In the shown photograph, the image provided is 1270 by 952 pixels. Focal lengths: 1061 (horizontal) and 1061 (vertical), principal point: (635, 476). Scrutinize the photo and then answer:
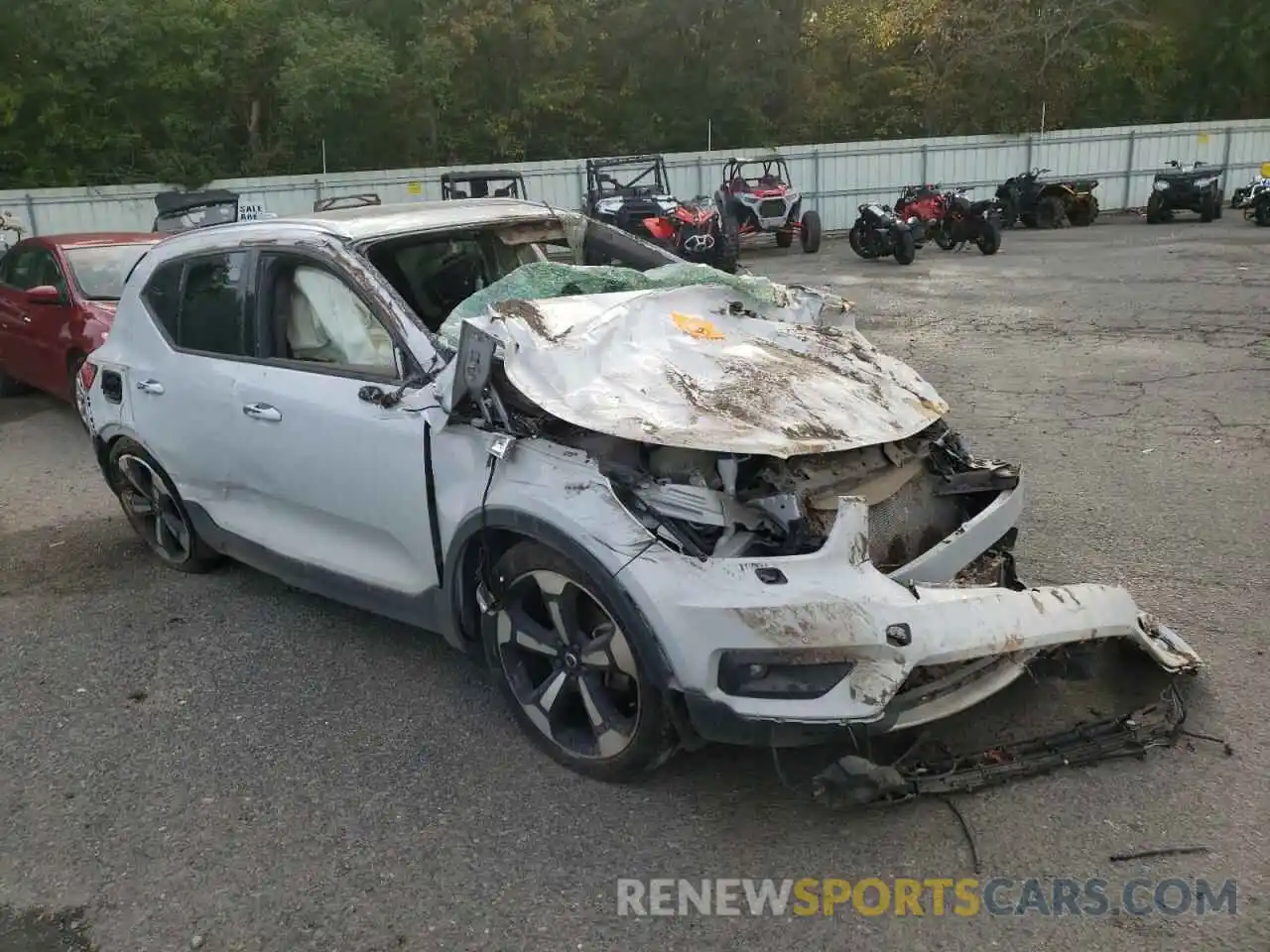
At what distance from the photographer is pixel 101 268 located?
8.34 metres

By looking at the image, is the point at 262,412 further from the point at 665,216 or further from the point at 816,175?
the point at 816,175

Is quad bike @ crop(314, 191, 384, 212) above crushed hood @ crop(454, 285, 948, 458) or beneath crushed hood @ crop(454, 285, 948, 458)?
above

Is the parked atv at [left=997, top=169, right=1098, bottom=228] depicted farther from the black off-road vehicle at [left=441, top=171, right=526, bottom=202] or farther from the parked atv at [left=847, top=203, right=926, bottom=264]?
the black off-road vehicle at [left=441, top=171, right=526, bottom=202]

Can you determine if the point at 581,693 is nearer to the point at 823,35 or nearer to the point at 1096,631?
the point at 1096,631

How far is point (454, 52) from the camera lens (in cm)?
2816

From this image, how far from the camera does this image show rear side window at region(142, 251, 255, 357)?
4438 mm

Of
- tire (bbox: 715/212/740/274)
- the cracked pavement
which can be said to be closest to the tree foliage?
tire (bbox: 715/212/740/274)

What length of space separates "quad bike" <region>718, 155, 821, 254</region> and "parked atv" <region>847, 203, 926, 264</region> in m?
1.95

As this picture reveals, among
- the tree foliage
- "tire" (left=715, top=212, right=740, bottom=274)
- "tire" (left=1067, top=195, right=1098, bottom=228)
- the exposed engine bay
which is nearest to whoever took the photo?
the exposed engine bay

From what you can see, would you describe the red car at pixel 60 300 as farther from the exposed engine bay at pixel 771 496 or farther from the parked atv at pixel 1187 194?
the parked atv at pixel 1187 194

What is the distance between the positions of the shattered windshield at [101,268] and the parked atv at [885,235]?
12016 mm

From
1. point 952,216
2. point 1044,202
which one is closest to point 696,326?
point 952,216

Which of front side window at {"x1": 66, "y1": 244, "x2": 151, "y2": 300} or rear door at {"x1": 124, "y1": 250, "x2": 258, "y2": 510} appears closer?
rear door at {"x1": 124, "y1": 250, "x2": 258, "y2": 510}

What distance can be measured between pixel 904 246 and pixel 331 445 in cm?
1470
